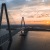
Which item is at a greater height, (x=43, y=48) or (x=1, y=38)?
(x=1, y=38)

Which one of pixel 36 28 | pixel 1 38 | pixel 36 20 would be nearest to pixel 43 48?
pixel 1 38

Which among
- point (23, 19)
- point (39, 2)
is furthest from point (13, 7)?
point (39, 2)

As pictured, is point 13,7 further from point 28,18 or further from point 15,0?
point 28,18

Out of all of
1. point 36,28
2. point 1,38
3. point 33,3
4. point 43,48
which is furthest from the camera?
point 33,3

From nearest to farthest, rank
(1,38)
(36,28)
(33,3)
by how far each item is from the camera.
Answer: (1,38) → (36,28) → (33,3)

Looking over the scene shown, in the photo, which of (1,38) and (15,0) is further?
(15,0)

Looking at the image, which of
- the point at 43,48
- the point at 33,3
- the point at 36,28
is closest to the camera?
the point at 43,48

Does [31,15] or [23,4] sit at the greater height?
[23,4]

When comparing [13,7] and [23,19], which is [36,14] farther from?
[13,7]

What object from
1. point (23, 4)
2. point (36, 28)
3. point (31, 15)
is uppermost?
point (23, 4)
